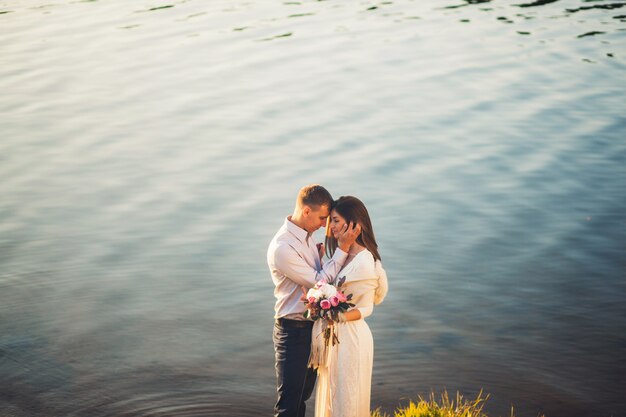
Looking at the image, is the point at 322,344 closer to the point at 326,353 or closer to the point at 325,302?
the point at 326,353

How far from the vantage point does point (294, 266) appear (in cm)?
642

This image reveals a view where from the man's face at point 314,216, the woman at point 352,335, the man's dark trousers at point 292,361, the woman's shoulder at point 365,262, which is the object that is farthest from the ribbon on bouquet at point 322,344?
the man's face at point 314,216

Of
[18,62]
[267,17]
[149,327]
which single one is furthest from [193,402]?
[267,17]

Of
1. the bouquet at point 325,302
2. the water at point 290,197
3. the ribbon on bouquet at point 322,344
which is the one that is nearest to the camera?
the bouquet at point 325,302

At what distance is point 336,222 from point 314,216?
0.16 meters

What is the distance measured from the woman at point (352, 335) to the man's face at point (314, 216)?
0.06 m

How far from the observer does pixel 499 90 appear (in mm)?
17031

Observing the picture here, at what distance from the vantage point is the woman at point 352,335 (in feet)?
21.1

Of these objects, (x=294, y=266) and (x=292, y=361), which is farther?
(x=292, y=361)

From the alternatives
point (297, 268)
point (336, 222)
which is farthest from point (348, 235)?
point (297, 268)

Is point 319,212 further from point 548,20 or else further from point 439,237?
point 548,20

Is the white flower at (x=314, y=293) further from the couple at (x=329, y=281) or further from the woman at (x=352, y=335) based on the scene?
the woman at (x=352, y=335)

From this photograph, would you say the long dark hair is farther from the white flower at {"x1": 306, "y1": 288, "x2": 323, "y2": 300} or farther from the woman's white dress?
the white flower at {"x1": 306, "y1": 288, "x2": 323, "y2": 300}

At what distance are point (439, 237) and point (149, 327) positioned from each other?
3.73 m
